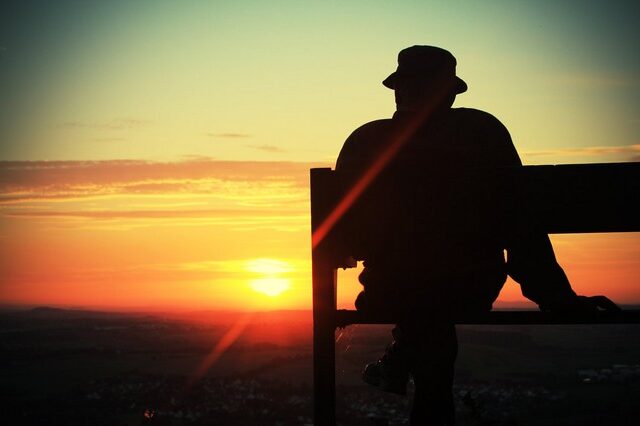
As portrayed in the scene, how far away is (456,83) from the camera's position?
4.20m

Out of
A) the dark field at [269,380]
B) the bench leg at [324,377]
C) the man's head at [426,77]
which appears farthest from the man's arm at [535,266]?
the dark field at [269,380]

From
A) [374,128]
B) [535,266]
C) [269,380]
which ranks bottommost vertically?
[269,380]

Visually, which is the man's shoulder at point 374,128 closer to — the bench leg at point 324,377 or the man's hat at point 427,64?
the man's hat at point 427,64

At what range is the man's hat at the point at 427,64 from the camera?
415cm

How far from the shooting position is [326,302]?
3.26 metres

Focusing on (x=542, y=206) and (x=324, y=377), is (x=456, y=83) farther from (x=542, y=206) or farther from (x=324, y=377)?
(x=324, y=377)

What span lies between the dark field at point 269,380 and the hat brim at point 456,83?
33.3 feet

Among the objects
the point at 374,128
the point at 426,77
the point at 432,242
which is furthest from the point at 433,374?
the point at 426,77

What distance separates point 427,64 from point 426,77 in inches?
2.7

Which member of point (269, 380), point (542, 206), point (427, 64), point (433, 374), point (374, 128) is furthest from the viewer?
point (269, 380)

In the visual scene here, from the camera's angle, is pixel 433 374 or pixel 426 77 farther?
pixel 426 77

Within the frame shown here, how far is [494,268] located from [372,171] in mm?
824

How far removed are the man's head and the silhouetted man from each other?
0.04 feet

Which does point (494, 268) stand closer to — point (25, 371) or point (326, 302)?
point (326, 302)
